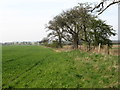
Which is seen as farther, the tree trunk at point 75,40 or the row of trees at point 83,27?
the tree trunk at point 75,40

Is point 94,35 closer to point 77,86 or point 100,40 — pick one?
point 100,40

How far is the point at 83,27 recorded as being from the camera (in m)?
57.3

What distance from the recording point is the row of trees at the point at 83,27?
52781mm

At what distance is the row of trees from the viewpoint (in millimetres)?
52781

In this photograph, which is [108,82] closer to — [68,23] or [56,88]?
[56,88]

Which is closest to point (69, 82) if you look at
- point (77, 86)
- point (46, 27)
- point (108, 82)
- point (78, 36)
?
point (77, 86)

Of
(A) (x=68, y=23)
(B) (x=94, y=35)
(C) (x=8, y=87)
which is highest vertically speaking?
(A) (x=68, y=23)

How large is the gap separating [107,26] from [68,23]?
1405 cm

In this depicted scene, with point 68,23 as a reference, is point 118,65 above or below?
below

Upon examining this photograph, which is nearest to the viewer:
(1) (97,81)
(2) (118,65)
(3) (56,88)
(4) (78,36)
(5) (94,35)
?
(3) (56,88)

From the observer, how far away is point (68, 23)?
65.6 meters

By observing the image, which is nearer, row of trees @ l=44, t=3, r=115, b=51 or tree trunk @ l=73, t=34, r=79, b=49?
row of trees @ l=44, t=3, r=115, b=51

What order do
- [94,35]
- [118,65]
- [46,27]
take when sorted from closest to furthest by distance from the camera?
1. [118,65]
2. [94,35]
3. [46,27]

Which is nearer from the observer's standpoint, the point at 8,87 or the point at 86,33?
the point at 8,87
